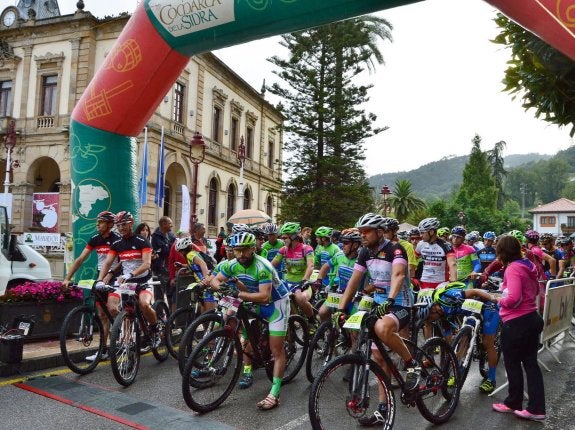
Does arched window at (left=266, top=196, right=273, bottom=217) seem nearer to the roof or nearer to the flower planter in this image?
the flower planter

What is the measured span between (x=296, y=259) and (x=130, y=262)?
289 centimetres

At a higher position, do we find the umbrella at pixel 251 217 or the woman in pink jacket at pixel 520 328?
the umbrella at pixel 251 217

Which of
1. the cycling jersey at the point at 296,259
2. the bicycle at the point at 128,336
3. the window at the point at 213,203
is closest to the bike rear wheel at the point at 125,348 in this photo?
the bicycle at the point at 128,336

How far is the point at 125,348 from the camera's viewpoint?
607cm

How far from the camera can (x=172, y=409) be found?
525 cm

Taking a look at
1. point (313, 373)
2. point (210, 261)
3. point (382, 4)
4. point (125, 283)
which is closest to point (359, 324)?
point (313, 373)

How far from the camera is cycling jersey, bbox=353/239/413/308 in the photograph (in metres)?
5.05

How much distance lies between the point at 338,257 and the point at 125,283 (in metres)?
3.21

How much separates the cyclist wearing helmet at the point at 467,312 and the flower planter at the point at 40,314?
5469 millimetres

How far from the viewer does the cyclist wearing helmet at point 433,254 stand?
7977 mm

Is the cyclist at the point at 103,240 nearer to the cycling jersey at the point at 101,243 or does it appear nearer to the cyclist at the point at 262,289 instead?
the cycling jersey at the point at 101,243

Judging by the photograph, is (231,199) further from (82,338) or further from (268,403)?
(268,403)

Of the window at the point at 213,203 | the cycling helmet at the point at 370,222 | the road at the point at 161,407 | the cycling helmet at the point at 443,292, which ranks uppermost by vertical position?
the window at the point at 213,203

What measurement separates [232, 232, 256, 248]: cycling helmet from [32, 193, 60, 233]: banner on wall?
24841mm
